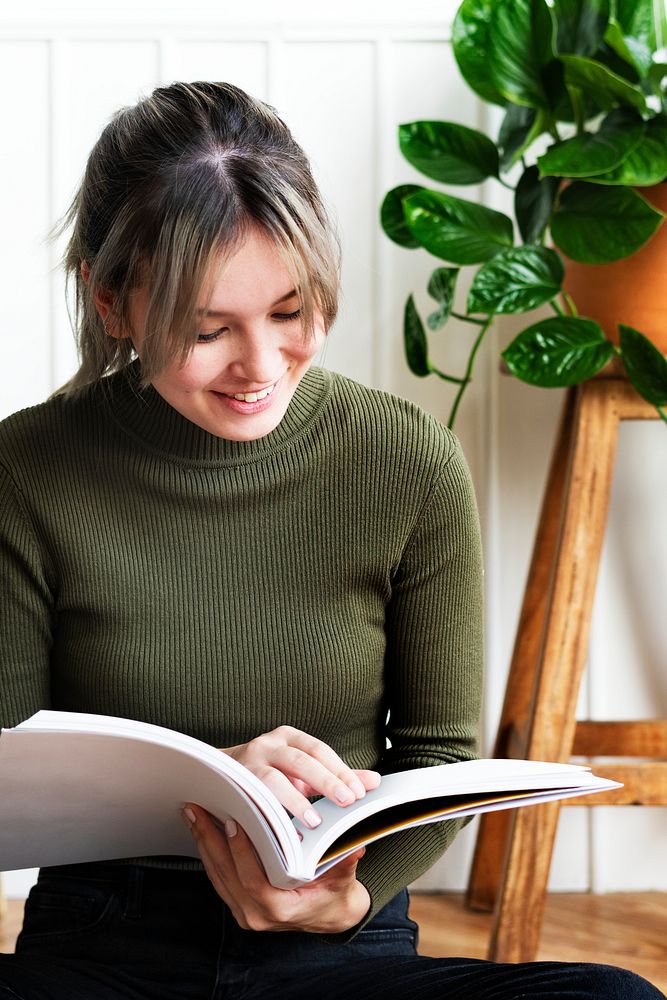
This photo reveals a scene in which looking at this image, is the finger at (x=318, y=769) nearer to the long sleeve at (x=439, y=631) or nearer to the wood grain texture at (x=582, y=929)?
the long sleeve at (x=439, y=631)

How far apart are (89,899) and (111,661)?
208 mm

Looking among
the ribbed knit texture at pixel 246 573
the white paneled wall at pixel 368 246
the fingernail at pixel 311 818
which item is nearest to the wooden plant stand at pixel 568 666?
the white paneled wall at pixel 368 246

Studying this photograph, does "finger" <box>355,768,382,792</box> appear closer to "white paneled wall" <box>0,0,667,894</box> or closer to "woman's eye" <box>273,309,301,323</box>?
"woman's eye" <box>273,309,301,323</box>

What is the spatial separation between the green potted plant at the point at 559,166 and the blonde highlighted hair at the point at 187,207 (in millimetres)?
608

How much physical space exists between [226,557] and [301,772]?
0.87 feet

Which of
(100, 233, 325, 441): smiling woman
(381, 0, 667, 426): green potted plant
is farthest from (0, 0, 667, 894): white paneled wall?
(100, 233, 325, 441): smiling woman

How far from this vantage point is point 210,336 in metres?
0.88

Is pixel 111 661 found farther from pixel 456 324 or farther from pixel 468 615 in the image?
pixel 456 324

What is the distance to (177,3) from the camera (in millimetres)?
1824

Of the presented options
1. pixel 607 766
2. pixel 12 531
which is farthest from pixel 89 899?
pixel 607 766

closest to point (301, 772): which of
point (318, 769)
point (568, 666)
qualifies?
point (318, 769)

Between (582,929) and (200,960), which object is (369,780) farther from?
(582,929)

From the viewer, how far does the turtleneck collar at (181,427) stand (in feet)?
3.39

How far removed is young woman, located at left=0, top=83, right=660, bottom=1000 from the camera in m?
0.87
